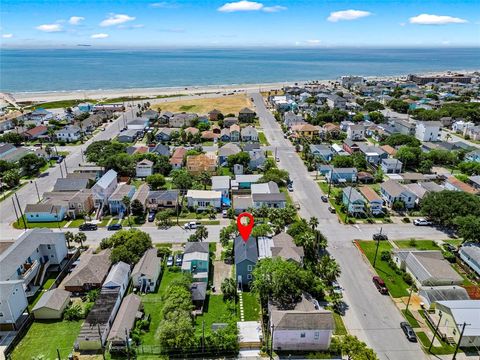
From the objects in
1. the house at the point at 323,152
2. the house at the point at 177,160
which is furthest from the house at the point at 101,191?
the house at the point at 323,152

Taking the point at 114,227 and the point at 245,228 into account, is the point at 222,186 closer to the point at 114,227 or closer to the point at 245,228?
the point at 245,228

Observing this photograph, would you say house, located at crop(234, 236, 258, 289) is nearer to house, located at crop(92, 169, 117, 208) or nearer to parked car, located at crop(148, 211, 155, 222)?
parked car, located at crop(148, 211, 155, 222)

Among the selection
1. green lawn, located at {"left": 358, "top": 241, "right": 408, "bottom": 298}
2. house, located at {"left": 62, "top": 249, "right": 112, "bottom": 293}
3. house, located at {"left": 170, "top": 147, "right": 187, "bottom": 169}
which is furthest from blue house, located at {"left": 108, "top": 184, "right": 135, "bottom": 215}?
green lawn, located at {"left": 358, "top": 241, "right": 408, "bottom": 298}

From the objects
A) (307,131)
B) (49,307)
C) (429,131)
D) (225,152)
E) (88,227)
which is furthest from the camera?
(307,131)

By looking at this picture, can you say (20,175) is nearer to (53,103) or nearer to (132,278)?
(132,278)

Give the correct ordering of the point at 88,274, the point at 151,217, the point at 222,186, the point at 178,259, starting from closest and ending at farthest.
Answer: the point at 88,274
the point at 178,259
the point at 151,217
the point at 222,186

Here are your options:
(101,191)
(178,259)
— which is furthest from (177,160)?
(178,259)

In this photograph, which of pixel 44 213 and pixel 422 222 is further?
pixel 44 213

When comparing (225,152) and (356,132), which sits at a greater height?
(225,152)
